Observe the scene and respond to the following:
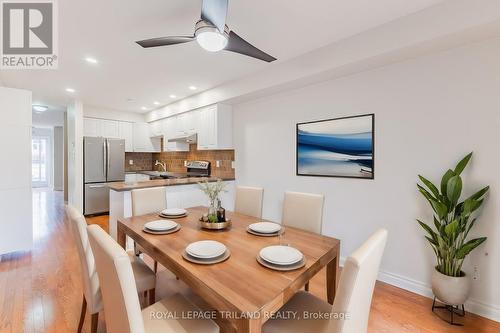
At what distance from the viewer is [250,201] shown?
2635mm

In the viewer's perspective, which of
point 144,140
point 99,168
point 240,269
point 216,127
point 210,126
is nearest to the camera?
point 240,269

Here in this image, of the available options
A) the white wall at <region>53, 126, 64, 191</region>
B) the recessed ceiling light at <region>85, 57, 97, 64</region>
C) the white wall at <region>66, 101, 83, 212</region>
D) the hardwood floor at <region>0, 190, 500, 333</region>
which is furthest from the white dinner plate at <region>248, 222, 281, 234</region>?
the white wall at <region>53, 126, 64, 191</region>

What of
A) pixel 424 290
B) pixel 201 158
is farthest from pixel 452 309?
pixel 201 158

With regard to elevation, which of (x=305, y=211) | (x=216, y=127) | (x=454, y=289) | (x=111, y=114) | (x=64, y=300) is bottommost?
(x=64, y=300)

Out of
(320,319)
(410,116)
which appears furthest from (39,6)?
(410,116)

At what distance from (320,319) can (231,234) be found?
79 cm

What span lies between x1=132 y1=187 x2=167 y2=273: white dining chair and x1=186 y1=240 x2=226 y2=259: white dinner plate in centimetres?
133

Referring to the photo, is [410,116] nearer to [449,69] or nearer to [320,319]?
[449,69]

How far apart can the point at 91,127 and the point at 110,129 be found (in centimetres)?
40

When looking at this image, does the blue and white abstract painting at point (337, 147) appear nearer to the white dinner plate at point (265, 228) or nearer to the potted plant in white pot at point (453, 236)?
the potted plant in white pot at point (453, 236)

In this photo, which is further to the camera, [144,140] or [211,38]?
[144,140]

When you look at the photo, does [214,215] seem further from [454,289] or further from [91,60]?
[91,60]

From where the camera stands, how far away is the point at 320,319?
1.28 meters

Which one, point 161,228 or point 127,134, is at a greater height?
point 127,134
